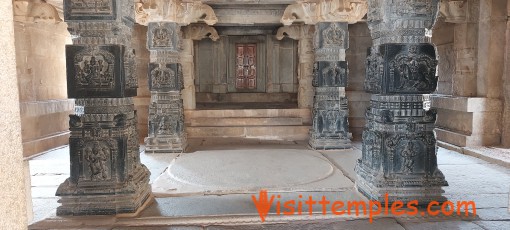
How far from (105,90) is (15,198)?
2.54 m

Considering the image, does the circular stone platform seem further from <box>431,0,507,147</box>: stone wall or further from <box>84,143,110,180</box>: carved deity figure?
<box>431,0,507,147</box>: stone wall

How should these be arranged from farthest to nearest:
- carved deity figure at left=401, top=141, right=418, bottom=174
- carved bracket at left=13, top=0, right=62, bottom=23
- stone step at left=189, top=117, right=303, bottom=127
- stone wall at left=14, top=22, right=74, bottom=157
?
stone step at left=189, top=117, right=303, bottom=127 → stone wall at left=14, top=22, right=74, bottom=157 → carved bracket at left=13, top=0, right=62, bottom=23 → carved deity figure at left=401, top=141, right=418, bottom=174

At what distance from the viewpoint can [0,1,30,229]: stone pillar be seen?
1.07 meters

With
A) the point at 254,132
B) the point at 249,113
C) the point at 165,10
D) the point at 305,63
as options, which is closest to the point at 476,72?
the point at 305,63

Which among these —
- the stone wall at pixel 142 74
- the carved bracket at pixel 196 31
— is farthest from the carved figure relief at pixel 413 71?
the stone wall at pixel 142 74

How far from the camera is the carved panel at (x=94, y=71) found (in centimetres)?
348

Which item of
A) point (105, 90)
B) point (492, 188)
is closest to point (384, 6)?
point (492, 188)

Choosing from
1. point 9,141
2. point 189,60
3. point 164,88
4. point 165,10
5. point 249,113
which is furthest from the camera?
point 249,113

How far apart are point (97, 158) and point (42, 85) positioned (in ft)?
15.5

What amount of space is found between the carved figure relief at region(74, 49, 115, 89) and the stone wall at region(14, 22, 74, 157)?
12.8 feet

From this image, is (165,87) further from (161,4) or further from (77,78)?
(77,78)

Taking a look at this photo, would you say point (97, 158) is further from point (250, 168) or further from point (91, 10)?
point (250, 168)

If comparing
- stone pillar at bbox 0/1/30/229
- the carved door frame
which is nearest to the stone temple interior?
stone pillar at bbox 0/1/30/229

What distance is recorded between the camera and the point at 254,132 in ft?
28.6
